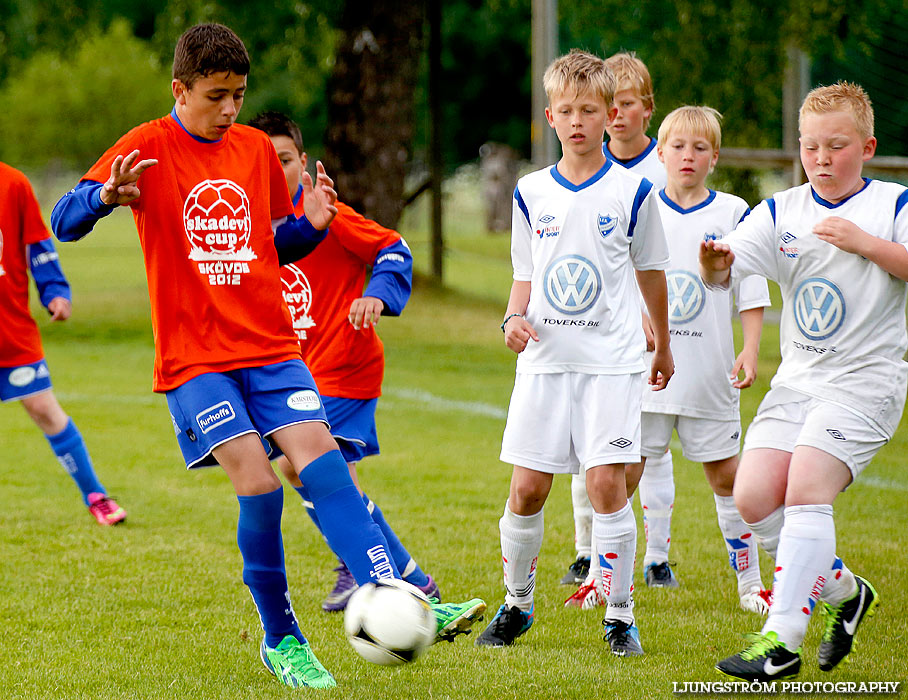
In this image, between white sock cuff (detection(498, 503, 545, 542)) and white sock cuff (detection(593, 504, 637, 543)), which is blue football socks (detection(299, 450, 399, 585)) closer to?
white sock cuff (detection(498, 503, 545, 542))

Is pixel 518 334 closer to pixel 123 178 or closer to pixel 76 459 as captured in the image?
pixel 123 178

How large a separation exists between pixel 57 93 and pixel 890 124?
3829 cm

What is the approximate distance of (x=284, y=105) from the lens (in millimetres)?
31094

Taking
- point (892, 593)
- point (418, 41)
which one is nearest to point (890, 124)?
point (418, 41)

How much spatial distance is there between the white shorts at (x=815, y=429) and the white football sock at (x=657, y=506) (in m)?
1.35

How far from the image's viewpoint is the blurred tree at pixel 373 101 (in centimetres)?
1457

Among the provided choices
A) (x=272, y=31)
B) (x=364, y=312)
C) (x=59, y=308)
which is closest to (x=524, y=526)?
(x=364, y=312)

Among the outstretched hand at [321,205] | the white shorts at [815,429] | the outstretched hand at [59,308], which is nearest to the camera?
the white shorts at [815,429]

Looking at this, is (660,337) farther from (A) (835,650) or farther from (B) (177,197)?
(B) (177,197)

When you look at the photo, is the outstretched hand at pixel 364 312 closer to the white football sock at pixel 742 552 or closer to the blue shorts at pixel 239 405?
A: the blue shorts at pixel 239 405

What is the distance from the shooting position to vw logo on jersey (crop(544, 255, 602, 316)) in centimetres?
430

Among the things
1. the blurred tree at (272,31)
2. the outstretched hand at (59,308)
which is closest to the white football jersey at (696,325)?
the outstretched hand at (59,308)

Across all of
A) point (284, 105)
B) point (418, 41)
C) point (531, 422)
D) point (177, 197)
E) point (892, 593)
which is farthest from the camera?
point (284, 105)

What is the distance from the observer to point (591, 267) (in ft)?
14.1
